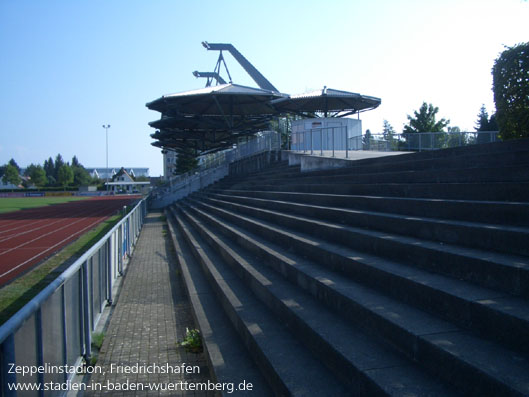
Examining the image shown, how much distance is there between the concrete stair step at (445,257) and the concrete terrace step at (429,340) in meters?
0.58

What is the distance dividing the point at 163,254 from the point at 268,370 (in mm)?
10031

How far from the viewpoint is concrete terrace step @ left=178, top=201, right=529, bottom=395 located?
2.57m

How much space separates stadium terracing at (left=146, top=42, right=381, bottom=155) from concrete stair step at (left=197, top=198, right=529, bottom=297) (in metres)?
19.6

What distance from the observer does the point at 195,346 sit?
561cm

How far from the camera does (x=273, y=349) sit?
4117 millimetres

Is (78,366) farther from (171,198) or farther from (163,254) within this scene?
(171,198)

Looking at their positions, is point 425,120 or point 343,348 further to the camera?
point 425,120

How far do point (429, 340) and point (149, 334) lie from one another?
449 cm

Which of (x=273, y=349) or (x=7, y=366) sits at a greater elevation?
(x=7, y=366)

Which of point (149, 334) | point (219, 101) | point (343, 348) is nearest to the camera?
point (343, 348)

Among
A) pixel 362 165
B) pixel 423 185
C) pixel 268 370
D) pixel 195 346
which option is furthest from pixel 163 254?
pixel 268 370

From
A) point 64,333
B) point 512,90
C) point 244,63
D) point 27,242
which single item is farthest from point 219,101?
point 64,333

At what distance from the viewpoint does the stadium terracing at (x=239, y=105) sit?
26844 millimetres

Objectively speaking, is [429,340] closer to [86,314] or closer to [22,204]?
[86,314]
